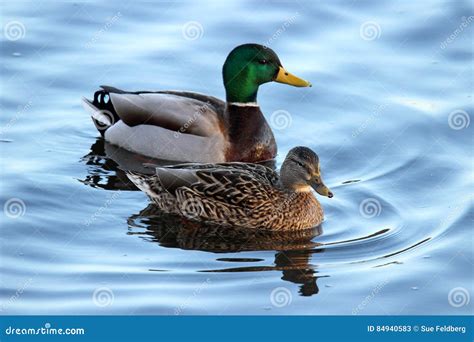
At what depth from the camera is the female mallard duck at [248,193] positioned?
12.3 metres

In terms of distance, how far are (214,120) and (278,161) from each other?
2.82ft

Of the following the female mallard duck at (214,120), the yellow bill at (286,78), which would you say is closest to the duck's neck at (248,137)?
the female mallard duck at (214,120)

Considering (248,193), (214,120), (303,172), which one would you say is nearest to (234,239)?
(248,193)

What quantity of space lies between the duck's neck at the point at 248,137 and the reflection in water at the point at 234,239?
184cm

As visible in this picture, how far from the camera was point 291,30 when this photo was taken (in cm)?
1700

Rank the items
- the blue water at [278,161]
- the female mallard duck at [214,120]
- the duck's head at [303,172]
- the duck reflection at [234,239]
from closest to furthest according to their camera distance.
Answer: the blue water at [278,161] → the duck reflection at [234,239] → the duck's head at [303,172] → the female mallard duck at [214,120]

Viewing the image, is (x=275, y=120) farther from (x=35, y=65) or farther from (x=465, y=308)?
(x=465, y=308)

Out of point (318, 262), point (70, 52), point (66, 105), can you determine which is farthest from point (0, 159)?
point (318, 262)

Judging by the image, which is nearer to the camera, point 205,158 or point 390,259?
point 390,259

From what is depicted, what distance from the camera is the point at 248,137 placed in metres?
14.3

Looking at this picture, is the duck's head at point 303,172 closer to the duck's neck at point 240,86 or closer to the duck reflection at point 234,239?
the duck reflection at point 234,239

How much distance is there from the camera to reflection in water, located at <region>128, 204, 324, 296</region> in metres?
11.3

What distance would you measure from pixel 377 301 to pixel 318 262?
911mm

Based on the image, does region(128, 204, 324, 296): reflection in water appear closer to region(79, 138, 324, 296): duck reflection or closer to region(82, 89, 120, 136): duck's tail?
region(79, 138, 324, 296): duck reflection
